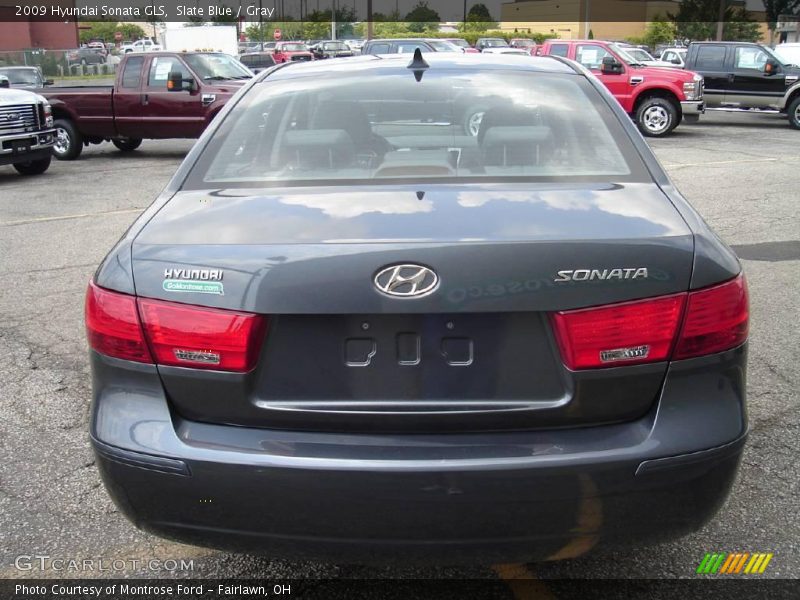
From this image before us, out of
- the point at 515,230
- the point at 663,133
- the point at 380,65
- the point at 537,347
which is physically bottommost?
the point at 663,133

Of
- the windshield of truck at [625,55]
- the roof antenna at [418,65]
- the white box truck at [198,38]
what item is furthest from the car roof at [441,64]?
the white box truck at [198,38]

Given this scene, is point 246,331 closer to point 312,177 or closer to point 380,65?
point 312,177

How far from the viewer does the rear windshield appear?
111 inches

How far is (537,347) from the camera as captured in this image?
84.6 inches

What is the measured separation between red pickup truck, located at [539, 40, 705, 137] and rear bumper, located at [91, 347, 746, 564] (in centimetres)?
1688

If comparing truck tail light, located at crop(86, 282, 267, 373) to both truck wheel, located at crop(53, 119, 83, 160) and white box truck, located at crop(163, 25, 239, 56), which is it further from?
white box truck, located at crop(163, 25, 239, 56)

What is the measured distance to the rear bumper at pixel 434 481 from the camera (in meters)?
2.10

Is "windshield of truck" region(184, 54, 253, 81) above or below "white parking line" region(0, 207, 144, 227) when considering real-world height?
above

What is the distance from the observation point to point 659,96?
1831cm

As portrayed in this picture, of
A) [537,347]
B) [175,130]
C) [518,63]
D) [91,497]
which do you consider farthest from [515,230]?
[175,130]

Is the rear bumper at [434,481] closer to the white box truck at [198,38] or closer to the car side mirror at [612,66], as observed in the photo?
the car side mirror at [612,66]

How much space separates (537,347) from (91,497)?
2130 mm

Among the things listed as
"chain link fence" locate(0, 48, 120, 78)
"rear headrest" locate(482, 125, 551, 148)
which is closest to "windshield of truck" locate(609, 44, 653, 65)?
"rear headrest" locate(482, 125, 551, 148)

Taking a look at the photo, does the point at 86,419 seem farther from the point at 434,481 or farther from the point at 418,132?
the point at 434,481
